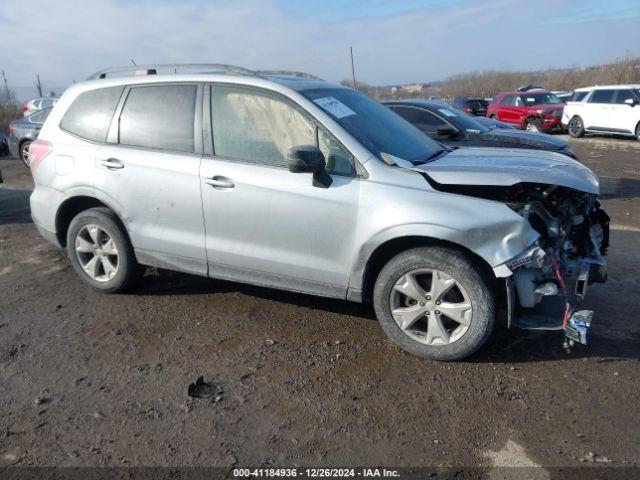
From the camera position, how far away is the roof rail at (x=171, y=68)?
4.34 meters

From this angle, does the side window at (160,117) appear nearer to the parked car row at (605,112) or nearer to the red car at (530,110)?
the parked car row at (605,112)

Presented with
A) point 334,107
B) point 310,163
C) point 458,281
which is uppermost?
point 334,107

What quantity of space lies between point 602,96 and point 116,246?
60.0ft

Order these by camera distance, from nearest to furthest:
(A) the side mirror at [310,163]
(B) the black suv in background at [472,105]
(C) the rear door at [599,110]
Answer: (A) the side mirror at [310,163] → (C) the rear door at [599,110] → (B) the black suv in background at [472,105]

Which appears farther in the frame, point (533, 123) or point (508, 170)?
point (533, 123)

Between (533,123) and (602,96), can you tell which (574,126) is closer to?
(602,96)

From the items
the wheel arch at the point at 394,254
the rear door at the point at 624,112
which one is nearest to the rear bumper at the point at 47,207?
the wheel arch at the point at 394,254

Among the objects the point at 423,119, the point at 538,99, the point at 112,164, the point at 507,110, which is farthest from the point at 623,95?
the point at 112,164

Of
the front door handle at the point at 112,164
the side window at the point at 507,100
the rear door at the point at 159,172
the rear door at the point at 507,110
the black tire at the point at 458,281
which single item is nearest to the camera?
the black tire at the point at 458,281

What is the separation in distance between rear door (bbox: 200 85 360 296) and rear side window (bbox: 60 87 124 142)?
101cm

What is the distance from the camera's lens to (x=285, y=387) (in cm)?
343

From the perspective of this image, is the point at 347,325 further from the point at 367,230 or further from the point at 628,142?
the point at 628,142

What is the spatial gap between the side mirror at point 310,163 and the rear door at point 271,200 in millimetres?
58

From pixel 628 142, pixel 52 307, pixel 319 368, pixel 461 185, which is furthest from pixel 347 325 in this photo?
pixel 628 142
